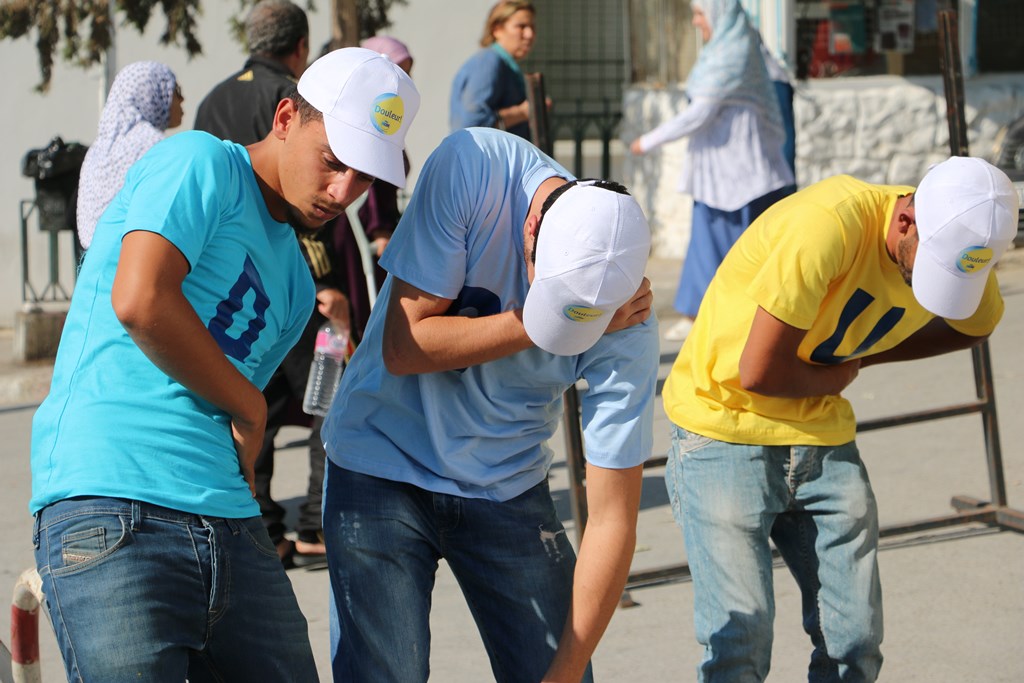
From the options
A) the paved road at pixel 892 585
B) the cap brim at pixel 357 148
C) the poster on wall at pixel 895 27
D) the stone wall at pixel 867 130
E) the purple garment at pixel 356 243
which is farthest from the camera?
the poster on wall at pixel 895 27

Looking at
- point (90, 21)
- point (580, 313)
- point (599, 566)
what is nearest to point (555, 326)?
point (580, 313)

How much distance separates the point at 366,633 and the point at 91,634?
54 centimetres

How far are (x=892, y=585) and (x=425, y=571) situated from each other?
2.32 meters

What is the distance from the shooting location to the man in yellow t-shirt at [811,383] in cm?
283

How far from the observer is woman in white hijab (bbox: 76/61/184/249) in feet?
13.7

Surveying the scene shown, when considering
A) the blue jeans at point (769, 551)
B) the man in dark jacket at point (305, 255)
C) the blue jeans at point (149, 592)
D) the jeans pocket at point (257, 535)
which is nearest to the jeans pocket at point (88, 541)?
the blue jeans at point (149, 592)

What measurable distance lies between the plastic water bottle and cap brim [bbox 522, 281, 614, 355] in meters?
2.32

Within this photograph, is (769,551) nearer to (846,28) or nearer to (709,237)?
(709,237)

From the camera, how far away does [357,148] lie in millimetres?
2318

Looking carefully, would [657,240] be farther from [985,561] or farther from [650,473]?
[985,561]

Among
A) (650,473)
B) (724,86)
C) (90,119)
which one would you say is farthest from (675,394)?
(90,119)

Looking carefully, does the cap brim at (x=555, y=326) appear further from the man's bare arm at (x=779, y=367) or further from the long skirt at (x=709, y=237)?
the long skirt at (x=709, y=237)

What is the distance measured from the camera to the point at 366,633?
2523mm

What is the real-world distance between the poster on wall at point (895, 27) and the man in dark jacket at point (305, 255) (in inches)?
278
